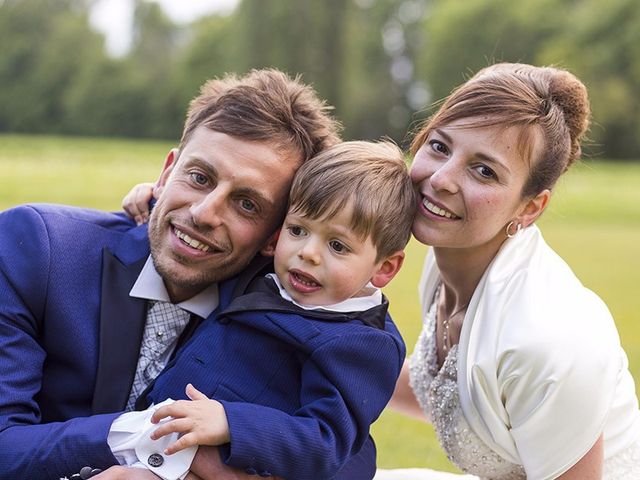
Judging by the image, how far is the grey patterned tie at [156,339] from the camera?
2.81 m

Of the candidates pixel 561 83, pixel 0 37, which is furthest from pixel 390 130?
pixel 561 83

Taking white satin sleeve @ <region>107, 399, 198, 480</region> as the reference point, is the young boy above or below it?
above

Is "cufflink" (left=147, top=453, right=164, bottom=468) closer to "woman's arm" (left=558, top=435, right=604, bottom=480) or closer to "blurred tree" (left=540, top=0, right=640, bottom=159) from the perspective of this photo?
"woman's arm" (left=558, top=435, right=604, bottom=480)

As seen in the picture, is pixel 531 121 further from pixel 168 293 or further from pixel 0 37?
pixel 0 37

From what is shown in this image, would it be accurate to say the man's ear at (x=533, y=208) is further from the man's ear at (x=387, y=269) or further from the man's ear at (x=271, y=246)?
the man's ear at (x=271, y=246)

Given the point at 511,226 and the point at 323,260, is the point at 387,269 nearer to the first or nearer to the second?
the point at 323,260

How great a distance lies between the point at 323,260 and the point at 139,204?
2.74 ft

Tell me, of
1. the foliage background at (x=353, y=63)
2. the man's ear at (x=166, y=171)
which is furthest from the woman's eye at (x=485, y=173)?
the foliage background at (x=353, y=63)

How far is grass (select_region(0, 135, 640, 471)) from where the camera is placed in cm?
712

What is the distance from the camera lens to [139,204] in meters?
3.12

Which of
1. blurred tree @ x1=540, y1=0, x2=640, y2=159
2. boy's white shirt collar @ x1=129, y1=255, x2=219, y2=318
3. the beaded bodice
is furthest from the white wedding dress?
blurred tree @ x1=540, y1=0, x2=640, y2=159

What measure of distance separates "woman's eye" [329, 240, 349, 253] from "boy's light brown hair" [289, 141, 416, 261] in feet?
0.19

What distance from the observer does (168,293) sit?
2.88 m

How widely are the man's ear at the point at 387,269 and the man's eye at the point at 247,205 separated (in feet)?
1.45
